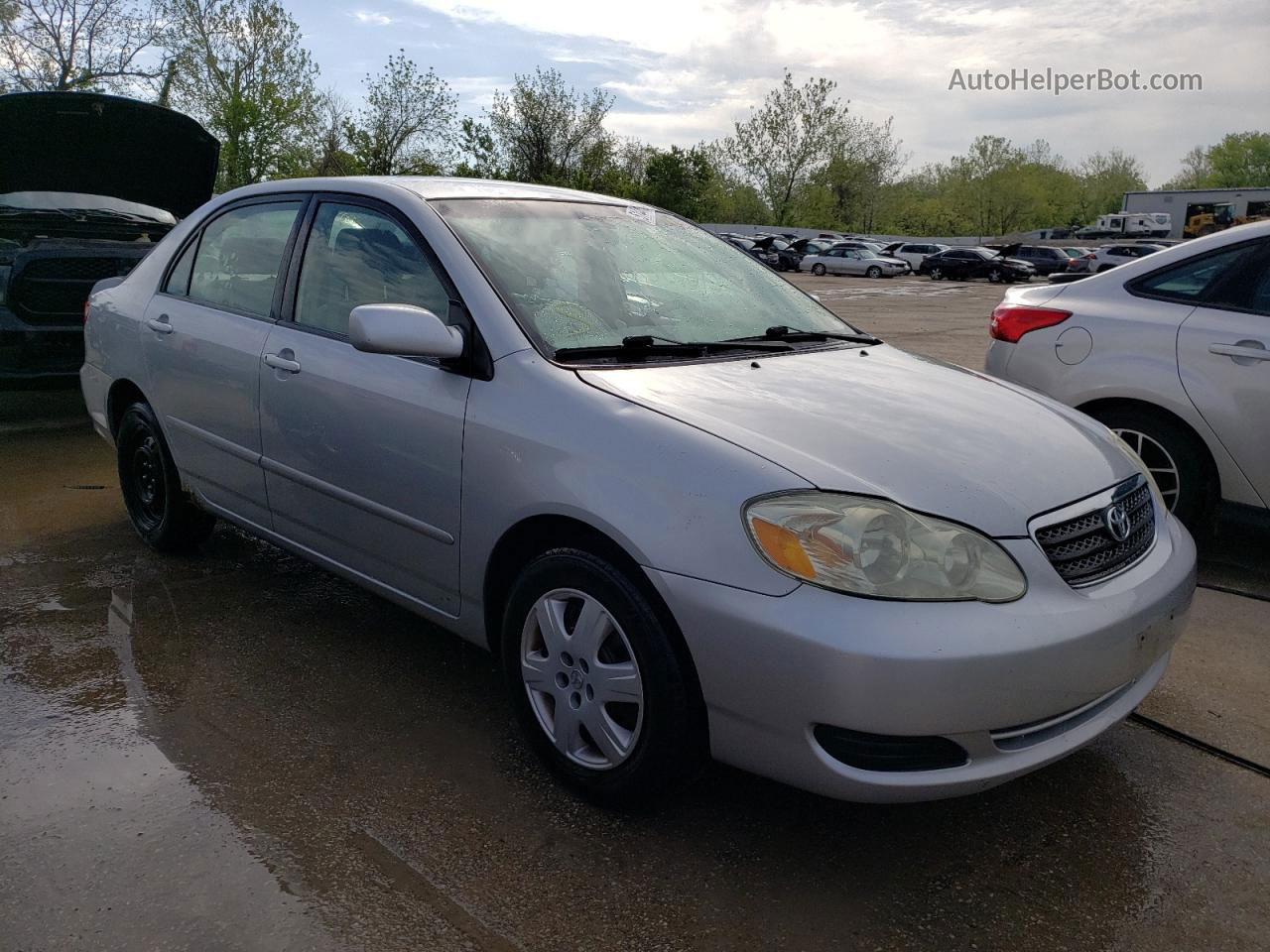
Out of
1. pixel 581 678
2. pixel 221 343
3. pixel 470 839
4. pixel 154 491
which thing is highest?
pixel 221 343

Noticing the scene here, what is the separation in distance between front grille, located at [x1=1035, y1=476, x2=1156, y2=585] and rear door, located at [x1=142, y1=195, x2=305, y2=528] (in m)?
2.55

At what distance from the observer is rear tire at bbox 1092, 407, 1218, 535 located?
436 cm

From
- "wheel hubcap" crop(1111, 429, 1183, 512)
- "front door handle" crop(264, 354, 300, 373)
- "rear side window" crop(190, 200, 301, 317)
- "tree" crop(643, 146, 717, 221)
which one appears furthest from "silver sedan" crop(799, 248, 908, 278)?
"front door handle" crop(264, 354, 300, 373)

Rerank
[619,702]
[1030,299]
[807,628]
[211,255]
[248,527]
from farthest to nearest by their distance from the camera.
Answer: [1030,299], [211,255], [248,527], [619,702], [807,628]

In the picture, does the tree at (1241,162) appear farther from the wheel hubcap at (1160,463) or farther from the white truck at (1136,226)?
the wheel hubcap at (1160,463)

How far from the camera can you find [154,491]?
445cm

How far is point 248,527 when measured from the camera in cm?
382

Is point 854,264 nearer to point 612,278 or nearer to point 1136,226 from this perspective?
point 1136,226

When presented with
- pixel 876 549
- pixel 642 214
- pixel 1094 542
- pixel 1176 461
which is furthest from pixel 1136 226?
pixel 876 549

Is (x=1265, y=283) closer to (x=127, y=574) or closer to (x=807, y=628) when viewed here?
(x=807, y=628)

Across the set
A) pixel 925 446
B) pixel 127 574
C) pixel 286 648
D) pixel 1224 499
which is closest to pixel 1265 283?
pixel 1224 499

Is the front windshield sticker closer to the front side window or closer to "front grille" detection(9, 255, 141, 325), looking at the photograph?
the front side window

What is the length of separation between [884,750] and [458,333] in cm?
152

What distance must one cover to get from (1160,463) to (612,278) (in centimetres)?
267
